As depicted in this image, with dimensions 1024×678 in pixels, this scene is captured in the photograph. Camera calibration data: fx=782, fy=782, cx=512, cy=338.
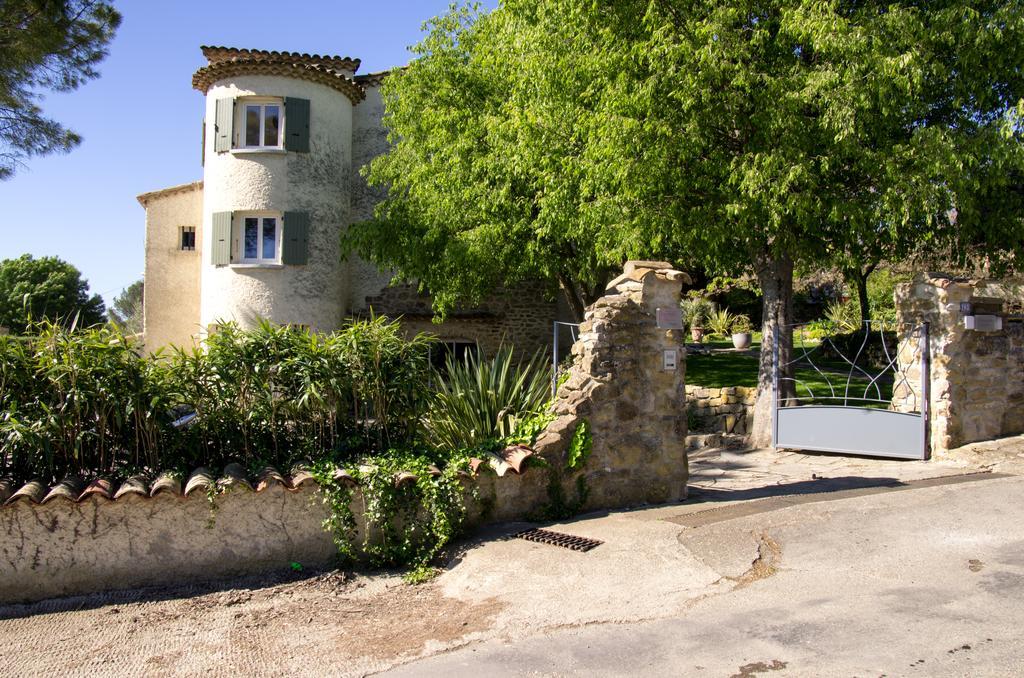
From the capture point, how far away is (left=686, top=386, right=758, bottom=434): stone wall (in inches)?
560

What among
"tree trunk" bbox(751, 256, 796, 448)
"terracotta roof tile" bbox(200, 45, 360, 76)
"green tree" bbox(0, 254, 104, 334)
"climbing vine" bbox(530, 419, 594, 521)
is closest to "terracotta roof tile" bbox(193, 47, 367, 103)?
"terracotta roof tile" bbox(200, 45, 360, 76)

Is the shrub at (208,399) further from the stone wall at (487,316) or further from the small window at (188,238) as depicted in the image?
the small window at (188,238)

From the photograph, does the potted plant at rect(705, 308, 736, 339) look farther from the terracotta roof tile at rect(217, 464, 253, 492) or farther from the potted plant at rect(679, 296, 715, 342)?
the terracotta roof tile at rect(217, 464, 253, 492)

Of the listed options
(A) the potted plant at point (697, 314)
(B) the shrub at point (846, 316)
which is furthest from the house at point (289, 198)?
(B) the shrub at point (846, 316)

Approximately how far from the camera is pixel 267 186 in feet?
63.3

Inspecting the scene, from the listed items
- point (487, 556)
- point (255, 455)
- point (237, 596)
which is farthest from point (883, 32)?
point (237, 596)

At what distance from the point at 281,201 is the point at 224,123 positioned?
2288mm

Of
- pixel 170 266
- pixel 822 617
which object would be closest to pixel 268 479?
pixel 822 617

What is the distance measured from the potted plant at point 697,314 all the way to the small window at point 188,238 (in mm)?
15210

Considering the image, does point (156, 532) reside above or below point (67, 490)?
below

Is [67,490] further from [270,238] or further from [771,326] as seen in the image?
[270,238]

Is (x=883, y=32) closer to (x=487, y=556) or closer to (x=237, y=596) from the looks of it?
(x=487, y=556)

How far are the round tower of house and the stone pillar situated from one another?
41.9ft

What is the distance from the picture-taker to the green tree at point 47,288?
34.3 metres
